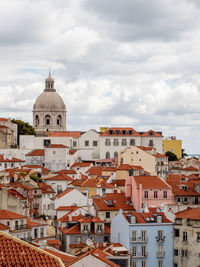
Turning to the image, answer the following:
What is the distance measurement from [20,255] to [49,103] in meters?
153

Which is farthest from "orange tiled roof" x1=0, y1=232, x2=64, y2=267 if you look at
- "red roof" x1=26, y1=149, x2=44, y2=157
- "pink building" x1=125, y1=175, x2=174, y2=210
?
"red roof" x1=26, y1=149, x2=44, y2=157

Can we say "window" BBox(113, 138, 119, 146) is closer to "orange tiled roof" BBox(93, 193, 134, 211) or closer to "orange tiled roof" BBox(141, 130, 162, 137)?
"orange tiled roof" BBox(141, 130, 162, 137)

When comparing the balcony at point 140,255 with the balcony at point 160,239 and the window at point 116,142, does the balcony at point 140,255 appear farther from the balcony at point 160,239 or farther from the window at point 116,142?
the window at point 116,142

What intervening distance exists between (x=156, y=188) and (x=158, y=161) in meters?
35.3

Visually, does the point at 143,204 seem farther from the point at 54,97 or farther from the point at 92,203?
the point at 54,97

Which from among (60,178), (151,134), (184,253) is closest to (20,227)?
(184,253)

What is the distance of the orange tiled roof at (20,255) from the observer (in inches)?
547

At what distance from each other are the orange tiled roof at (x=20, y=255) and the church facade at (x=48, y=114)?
492 feet

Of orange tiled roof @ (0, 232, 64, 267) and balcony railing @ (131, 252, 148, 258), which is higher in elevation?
orange tiled roof @ (0, 232, 64, 267)

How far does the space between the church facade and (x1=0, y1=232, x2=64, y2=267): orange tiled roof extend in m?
150

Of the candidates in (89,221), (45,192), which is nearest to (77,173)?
(45,192)

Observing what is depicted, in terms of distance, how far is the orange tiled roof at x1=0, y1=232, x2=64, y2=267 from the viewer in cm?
1390

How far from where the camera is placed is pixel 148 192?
200 ft

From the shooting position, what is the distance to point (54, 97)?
168625 millimetres
